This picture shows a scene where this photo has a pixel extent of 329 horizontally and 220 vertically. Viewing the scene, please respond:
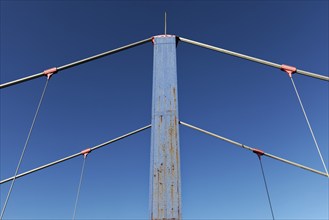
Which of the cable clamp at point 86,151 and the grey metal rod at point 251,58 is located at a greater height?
the cable clamp at point 86,151

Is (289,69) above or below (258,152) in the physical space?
below

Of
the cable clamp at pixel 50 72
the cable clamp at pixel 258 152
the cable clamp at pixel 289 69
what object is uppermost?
the cable clamp at pixel 50 72

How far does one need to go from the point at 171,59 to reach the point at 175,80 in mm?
484

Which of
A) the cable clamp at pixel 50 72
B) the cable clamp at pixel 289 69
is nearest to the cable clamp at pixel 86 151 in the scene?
the cable clamp at pixel 50 72

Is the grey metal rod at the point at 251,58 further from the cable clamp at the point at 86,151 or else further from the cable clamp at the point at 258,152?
the cable clamp at the point at 86,151

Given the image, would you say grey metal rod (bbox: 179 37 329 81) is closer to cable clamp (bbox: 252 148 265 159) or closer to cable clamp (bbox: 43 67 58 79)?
cable clamp (bbox: 43 67 58 79)

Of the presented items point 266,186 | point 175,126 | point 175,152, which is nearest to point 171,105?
point 175,126

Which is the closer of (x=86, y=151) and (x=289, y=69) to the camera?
(x=289, y=69)

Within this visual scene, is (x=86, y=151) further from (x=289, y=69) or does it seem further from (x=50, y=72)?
(x=289, y=69)

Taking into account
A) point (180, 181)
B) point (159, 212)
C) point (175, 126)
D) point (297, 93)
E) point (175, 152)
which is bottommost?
point (159, 212)

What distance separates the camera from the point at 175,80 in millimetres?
4512

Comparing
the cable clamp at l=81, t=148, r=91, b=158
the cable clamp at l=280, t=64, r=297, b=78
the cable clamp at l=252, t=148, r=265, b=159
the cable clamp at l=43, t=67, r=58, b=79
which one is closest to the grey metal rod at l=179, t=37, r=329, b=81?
the cable clamp at l=280, t=64, r=297, b=78

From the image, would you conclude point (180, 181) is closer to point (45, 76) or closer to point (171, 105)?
Answer: point (171, 105)

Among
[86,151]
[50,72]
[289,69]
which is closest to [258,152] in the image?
[289,69]
